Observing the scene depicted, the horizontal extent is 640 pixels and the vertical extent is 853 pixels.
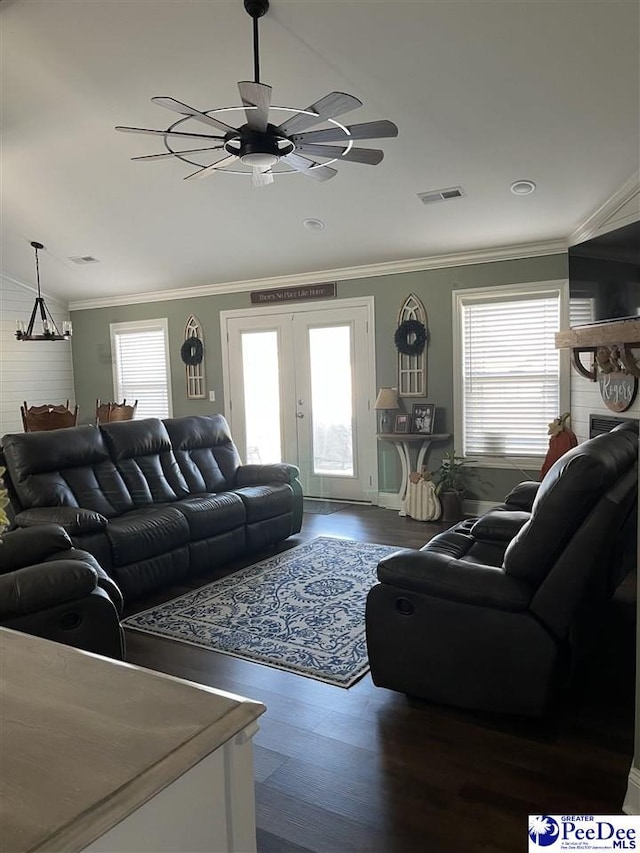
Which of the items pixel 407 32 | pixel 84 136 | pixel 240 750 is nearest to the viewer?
pixel 240 750

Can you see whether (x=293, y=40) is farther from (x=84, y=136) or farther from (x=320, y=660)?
(x=320, y=660)

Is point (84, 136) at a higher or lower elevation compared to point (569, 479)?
higher

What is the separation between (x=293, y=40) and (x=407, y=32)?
2.14 feet

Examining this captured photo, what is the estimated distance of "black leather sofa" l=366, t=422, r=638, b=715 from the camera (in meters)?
2.34

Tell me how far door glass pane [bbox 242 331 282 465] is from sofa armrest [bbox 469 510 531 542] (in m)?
4.11

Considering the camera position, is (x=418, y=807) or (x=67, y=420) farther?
(x=67, y=420)

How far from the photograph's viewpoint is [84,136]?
4902 millimetres

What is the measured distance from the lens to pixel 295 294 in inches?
278

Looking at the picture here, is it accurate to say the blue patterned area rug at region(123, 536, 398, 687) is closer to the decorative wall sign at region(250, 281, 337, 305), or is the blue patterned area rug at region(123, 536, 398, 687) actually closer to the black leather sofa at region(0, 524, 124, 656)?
the black leather sofa at region(0, 524, 124, 656)

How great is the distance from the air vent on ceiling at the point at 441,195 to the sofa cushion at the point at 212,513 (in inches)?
111

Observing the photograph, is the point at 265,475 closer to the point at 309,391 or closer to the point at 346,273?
the point at 309,391

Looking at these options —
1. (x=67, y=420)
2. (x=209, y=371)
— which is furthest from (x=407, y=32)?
(x=209, y=371)

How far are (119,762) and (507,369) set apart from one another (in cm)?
555

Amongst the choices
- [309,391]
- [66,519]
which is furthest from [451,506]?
[66,519]
